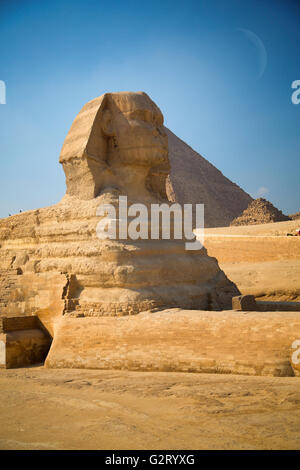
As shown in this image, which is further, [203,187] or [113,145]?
[203,187]

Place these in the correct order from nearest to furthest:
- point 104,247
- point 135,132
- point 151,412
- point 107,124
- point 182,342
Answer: point 151,412
point 182,342
point 104,247
point 135,132
point 107,124

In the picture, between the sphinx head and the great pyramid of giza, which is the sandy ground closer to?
the sphinx head

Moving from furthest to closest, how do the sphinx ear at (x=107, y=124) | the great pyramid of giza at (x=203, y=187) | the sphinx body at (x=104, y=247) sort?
1. the great pyramid of giza at (x=203, y=187)
2. the sphinx ear at (x=107, y=124)
3. the sphinx body at (x=104, y=247)

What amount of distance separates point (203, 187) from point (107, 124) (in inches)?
1683

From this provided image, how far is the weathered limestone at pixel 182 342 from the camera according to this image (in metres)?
4.56


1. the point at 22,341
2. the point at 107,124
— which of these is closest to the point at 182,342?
the point at 22,341

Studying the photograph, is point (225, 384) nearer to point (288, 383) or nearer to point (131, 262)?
point (288, 383)

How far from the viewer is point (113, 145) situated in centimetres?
739

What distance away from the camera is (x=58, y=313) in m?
6.46

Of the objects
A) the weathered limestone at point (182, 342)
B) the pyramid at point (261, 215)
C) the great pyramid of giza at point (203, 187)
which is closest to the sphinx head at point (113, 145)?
the weathered limestone at point (182, 342)

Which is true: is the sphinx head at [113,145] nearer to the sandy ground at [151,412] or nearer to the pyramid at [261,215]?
the sandy ground at [151,412]

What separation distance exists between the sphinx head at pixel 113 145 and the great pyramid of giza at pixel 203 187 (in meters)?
36.9

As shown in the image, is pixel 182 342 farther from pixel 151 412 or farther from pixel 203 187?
pixel 203 187
